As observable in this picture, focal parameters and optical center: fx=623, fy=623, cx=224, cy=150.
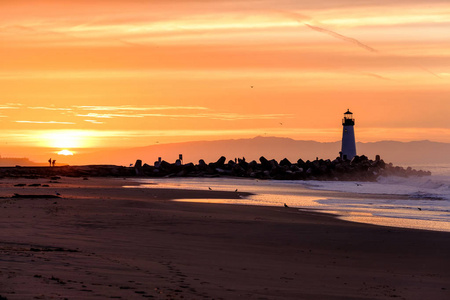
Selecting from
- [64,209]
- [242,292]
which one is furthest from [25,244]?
[64,209]

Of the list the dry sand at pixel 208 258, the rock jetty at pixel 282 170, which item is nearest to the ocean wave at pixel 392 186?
the rock jetty at pixel 282 170

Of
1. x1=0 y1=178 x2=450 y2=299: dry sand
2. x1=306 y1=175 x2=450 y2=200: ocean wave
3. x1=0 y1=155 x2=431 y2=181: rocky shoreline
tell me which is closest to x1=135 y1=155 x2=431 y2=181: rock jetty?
x1=0 y1=155 x2=431 y2=181: rocky shoreline

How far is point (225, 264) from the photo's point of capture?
32.6ft

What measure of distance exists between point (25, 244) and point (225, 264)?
11.2ft

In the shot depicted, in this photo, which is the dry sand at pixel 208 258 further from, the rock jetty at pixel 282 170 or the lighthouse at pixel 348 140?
the lighthouse at pixel 348 140

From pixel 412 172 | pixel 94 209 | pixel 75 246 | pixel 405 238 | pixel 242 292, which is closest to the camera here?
pixel 242 292

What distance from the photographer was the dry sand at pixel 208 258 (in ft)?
25.3

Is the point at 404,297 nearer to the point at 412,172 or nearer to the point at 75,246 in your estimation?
the point at 75,246

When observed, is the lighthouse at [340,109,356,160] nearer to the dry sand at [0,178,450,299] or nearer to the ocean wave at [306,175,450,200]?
the ocean wave at [306,175,450,200]

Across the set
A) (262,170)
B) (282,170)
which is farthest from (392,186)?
(262,170)

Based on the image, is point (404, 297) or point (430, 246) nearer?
point (404, 297)

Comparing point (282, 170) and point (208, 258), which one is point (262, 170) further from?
point (208, 258)

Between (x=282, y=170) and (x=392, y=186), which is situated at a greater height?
(x=282, y=170)

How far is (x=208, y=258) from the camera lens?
10.5 metres
